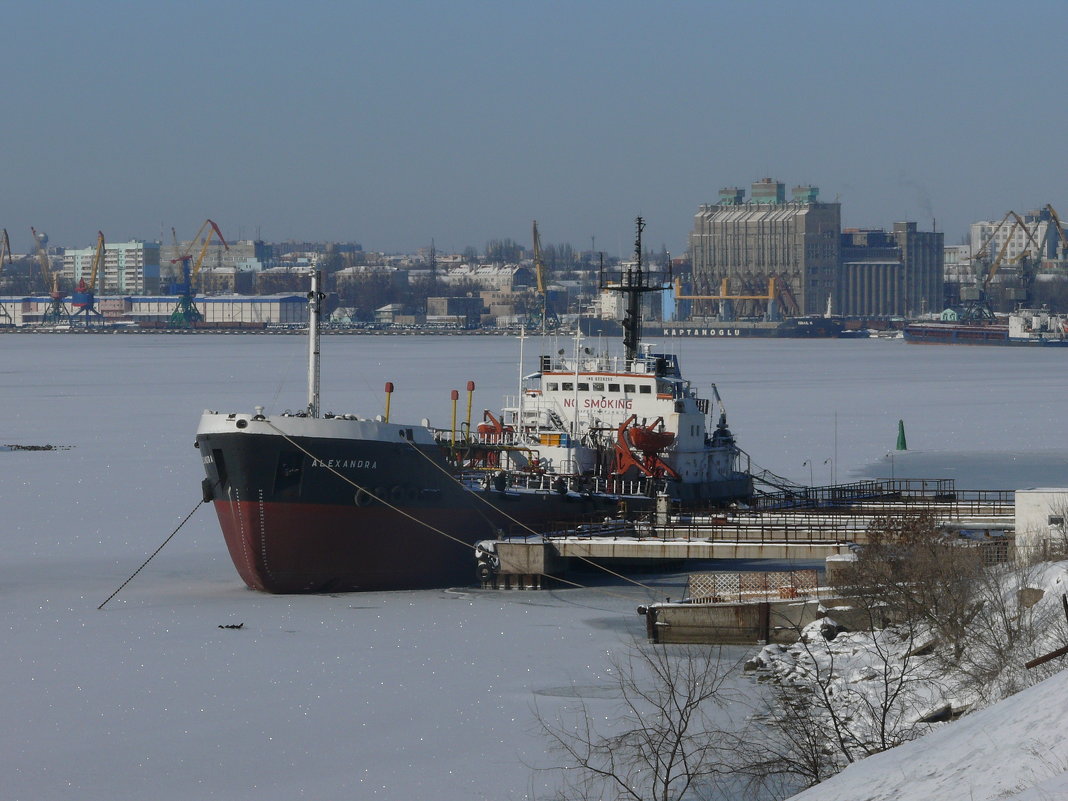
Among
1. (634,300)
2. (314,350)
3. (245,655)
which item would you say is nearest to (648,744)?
(245,655)

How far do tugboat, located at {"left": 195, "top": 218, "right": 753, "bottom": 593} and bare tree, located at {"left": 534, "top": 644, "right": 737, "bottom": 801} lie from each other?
928 cm

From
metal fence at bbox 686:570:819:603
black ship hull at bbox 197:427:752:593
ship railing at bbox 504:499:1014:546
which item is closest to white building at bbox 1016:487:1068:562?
ship railing at bbox 504:499:1014:546

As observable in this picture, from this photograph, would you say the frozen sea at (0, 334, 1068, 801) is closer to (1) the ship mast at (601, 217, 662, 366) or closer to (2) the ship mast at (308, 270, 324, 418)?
(2) the ship mast at (308, 270, 324, 418)

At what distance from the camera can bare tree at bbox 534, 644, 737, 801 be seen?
17953mm

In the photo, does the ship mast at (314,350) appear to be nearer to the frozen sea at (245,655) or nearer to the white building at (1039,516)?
the frozen sea at (245,655)

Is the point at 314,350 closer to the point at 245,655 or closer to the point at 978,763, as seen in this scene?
the point at 245,655

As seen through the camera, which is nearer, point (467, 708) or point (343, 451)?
point (467, 708)

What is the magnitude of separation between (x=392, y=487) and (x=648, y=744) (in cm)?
1576

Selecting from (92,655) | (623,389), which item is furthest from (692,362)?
(92,655)

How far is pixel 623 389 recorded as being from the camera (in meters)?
42.0

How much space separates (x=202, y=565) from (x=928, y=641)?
18.1 m

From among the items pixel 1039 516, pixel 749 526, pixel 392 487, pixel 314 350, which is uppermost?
pixel 314 350

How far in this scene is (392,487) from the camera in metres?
34.6

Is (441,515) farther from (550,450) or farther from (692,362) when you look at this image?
(692,362)
